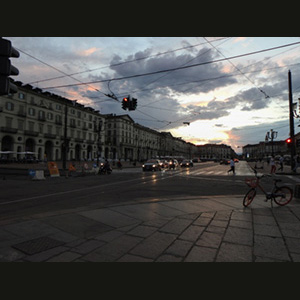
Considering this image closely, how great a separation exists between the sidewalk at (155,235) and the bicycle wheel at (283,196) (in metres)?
0.53

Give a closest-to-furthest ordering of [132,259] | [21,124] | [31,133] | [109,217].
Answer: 1. [132,259]
2. [109,217]
3. [21,124]
4. [31,133]

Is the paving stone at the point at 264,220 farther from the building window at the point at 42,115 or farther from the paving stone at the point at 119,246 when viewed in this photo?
the building window at the point at 42,115

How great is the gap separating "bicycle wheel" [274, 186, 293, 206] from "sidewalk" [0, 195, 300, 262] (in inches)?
20.7

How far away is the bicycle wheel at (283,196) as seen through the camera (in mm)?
7305

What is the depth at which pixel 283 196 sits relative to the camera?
725 centimetres

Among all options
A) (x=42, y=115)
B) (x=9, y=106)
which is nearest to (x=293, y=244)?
(x=9, y=106)

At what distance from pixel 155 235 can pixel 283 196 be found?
4889 mm

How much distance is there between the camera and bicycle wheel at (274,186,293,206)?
24.0 feet

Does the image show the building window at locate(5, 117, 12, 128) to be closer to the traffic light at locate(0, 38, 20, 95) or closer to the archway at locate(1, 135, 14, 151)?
the archway at locate(1, 135, 14, 151)

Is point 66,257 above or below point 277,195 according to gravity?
below

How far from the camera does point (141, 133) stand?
11281cm

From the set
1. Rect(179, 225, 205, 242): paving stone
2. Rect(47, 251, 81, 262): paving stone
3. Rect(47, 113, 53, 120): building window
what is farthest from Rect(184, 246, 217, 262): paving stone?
Rect(47, 113, 53, 120): building window

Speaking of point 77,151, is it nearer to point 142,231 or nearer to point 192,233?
point 142,231
